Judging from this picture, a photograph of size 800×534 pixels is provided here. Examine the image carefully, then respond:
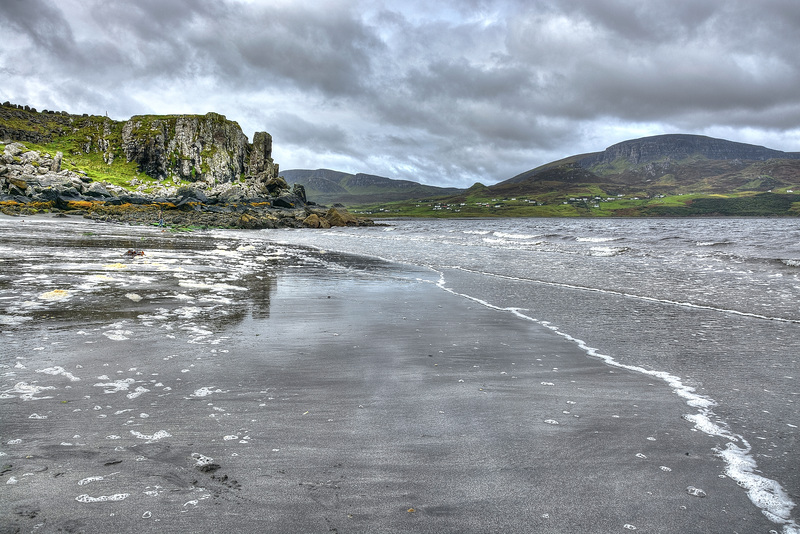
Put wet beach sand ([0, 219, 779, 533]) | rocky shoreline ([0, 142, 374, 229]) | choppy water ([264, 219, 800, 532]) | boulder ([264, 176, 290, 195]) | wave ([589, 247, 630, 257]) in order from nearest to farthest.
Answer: wet beach sand ([0, 219, 779, 533]) < choppy water ([264, 219, 800, 532]) < wave ([589, 247, 630, 257]) < rocky shoreline ([0, 142, 374, 229]) < boulder ([264, 176, 290, 195])

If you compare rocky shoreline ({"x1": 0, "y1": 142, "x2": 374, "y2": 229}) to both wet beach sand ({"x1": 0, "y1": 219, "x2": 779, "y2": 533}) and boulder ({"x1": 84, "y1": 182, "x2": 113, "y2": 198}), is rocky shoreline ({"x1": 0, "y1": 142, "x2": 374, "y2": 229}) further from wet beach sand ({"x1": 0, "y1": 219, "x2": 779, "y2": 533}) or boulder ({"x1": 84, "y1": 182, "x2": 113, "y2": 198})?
wet beach sand ({"x1": 0, "y1": 219, "x2": 779, "y2": 533})

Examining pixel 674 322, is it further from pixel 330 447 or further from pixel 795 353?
pixel 330 447

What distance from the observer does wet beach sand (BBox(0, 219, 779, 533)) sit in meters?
3.00

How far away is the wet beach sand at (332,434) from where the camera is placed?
3.00 meters

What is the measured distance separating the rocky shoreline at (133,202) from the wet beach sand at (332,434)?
5583cm

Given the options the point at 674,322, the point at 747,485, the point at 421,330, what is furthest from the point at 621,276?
the point at 747,485

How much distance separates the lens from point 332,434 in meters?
4.16

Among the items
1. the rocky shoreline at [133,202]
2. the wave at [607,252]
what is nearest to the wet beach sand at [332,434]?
the wave at [607,252]

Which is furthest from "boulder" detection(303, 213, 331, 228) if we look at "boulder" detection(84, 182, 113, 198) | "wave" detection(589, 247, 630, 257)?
"wave" detection(589, 247, 630, 257)

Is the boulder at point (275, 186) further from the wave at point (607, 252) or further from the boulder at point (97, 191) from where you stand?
the wave at point (607, 252)

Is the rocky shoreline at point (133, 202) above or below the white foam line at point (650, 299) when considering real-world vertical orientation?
above

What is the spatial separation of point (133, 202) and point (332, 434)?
94.3 metres

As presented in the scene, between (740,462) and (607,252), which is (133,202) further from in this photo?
(740,462)

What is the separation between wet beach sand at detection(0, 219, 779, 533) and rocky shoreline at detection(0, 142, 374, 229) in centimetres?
5583
